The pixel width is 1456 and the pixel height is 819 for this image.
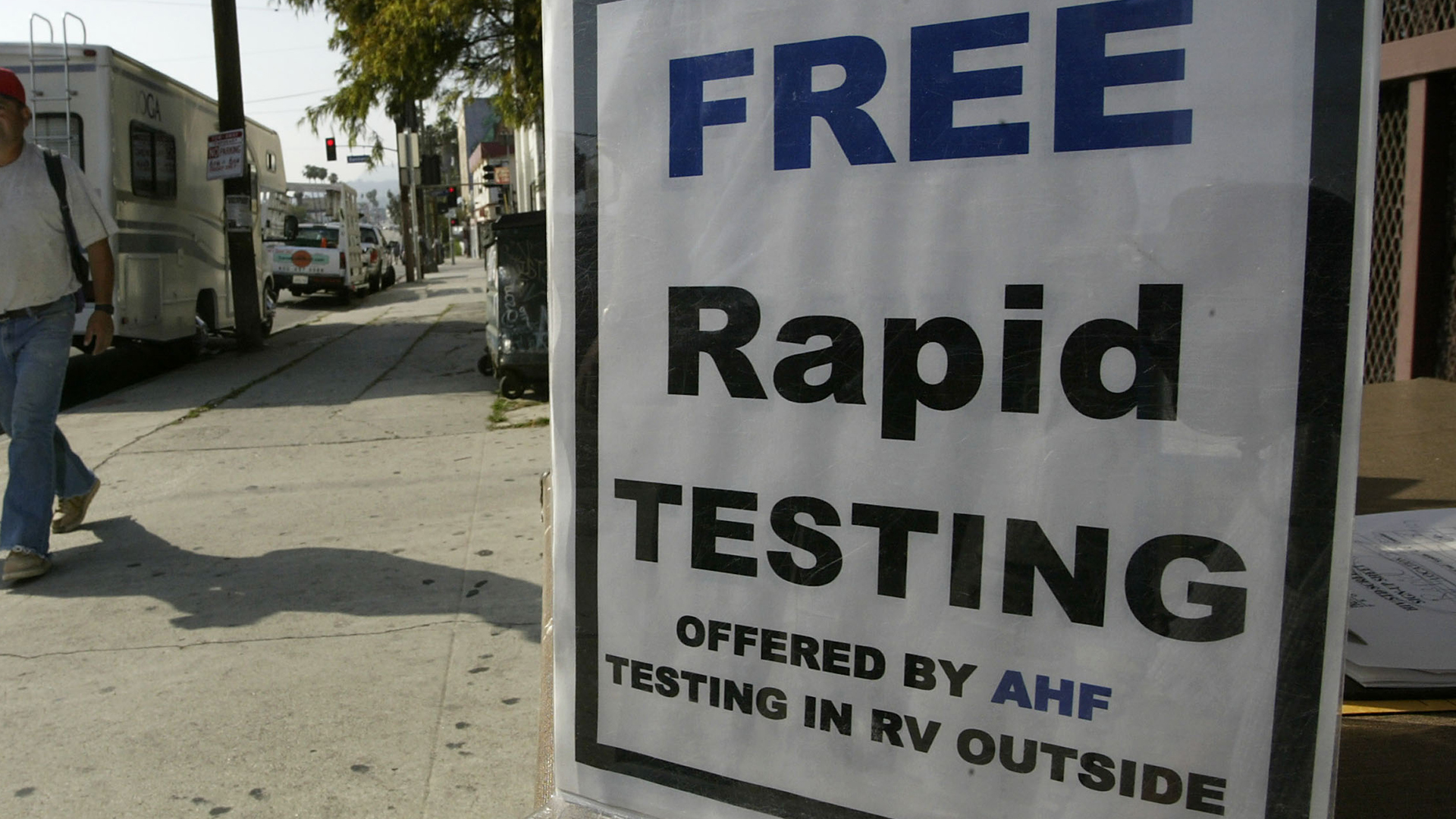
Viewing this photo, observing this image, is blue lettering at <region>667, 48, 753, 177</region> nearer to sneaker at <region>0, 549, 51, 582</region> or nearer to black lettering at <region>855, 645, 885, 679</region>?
black lettering at <region>855, 645, 885, 679</region>

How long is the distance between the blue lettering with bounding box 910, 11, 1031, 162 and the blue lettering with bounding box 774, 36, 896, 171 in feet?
0.15

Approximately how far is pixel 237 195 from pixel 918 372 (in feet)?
42.4

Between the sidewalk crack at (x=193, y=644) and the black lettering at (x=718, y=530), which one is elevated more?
the black lettering at (x=718, y=530)

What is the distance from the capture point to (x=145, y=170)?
419 inches

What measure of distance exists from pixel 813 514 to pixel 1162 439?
16.6 inches

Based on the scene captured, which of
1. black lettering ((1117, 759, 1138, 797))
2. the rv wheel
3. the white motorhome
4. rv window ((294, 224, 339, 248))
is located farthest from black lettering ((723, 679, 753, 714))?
rv window ((294, 224, 339, 248))

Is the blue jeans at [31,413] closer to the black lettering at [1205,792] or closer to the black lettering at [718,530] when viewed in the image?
the black lettering at [718,530]

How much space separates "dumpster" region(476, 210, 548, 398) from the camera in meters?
7.93

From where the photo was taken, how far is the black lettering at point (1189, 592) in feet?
3.67

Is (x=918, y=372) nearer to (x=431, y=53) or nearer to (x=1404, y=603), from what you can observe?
(x=1404, y=603)

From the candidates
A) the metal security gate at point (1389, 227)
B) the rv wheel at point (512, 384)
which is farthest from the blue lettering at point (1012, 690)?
the rv wheel at point (512, 384)

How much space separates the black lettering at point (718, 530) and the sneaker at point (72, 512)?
15.5 ft

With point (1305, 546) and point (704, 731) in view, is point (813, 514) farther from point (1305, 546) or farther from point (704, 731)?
point (1305, 546)

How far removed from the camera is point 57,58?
9.65 m
